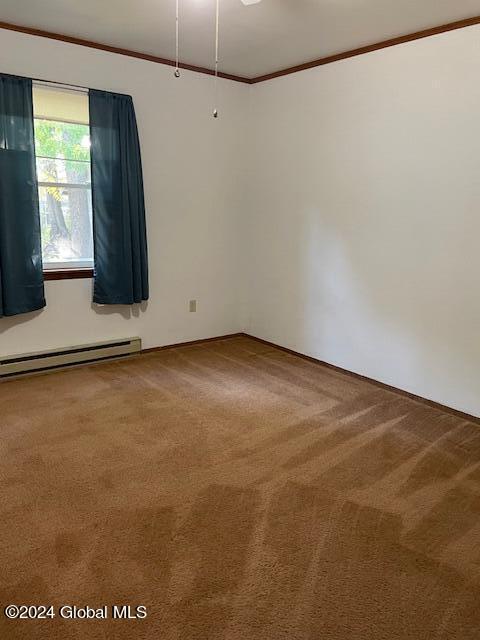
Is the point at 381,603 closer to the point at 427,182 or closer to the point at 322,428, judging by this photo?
the point at 322,428

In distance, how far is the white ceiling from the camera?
2.97 metres

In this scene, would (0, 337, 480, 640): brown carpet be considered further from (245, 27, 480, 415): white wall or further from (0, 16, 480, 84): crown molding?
(0, 16, 480, 84): crown molding

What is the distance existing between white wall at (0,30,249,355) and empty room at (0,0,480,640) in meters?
0.02

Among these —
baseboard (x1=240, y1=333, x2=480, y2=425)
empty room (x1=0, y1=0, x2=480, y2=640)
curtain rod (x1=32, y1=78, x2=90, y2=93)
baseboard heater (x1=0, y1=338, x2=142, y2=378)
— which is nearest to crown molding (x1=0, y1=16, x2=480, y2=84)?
empty room (x1=0, y1=0, x2=480, y2=640)

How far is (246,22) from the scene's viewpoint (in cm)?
325

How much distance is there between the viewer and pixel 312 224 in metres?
4.30

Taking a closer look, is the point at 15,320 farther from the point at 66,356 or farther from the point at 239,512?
the point at 239,512

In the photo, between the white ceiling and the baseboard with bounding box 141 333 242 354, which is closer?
the white ceiling

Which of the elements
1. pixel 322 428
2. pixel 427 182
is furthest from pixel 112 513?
pixel 427 182

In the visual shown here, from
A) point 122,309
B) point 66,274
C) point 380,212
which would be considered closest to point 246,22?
point 380,212

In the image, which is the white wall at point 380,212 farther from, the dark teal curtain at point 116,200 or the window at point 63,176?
the window at point 63,176

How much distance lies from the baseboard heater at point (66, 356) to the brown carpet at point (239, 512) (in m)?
0.17

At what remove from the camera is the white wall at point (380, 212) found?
10.6 ft

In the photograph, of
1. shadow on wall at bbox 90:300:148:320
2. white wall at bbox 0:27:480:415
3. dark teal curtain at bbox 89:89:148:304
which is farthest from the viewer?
shadow on wall at bbox 90:300:148:320
